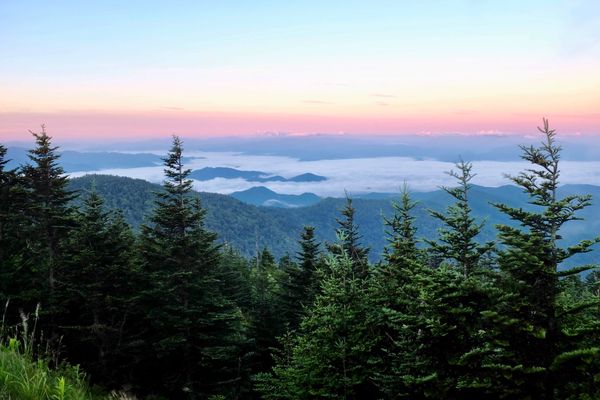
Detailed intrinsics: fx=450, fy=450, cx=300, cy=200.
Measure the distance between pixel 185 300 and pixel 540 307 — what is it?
1785cm

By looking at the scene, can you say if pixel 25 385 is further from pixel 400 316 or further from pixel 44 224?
pixel 44 224

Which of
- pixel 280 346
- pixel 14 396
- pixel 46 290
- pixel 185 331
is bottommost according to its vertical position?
pixel 280 346

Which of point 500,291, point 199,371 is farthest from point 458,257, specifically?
point 199,371

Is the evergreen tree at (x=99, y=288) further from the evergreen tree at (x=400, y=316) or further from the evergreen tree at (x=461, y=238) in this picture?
the evergreen tree at (x=461, y=238)

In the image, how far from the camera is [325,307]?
15523mm

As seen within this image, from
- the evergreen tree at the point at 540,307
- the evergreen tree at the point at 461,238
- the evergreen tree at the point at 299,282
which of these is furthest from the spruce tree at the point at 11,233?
the evergreen tree at the point at 540,307

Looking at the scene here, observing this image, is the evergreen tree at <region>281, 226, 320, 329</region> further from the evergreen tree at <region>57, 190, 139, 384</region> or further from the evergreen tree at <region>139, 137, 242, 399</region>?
the evergreen tree at <region>57, 190, 139, 384</region>

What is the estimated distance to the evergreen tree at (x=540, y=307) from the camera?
11398mm

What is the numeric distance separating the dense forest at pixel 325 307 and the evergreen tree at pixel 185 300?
11 centimetres

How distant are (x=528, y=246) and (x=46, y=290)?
896 inches

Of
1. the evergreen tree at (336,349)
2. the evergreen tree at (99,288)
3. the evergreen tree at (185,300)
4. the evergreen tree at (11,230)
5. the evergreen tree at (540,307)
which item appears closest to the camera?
the evergreen tree at (540,307)

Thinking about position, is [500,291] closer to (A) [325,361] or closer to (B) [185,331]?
(A) [325,361]

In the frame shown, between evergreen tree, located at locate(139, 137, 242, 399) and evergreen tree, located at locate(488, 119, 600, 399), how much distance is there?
15513 millimetres

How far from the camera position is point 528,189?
12.0m
